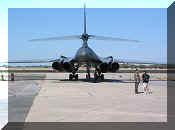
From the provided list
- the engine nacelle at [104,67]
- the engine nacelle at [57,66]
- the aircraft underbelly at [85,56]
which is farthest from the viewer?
the engine nacelle at [57,66]

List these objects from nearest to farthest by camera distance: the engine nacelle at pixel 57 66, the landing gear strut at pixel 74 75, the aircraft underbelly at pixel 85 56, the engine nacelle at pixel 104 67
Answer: the aircraft underbelly at pixel 85 56 < the engine nacelle at pixel 104 67 < the engine nacelle at pixel 57 66 < the landing gear strut at pixel 74 75

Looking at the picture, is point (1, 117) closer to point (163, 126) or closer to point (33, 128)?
point (33, 128)

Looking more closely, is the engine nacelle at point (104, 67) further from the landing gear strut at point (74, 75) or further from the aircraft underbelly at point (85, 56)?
the landing gear strut at point (74, 75)

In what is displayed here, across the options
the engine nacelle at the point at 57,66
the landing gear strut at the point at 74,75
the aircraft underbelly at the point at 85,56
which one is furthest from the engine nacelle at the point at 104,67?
the engine nacelle at the point at 57,66

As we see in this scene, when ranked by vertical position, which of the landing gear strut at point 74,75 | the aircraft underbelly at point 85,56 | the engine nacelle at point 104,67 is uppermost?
the aircraft underbelly at point 85,56

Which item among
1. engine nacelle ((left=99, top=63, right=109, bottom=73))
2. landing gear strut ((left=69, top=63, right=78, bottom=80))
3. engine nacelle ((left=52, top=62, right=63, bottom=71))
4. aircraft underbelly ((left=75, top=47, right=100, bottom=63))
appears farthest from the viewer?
landing gear strut ((left=69, top=63, right=78, bottom=80))

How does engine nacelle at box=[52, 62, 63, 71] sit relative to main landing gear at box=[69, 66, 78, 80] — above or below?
above

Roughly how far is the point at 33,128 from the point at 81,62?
20909 mm

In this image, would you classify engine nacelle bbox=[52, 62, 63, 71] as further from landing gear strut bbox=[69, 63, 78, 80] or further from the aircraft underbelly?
the aircraft underbelly

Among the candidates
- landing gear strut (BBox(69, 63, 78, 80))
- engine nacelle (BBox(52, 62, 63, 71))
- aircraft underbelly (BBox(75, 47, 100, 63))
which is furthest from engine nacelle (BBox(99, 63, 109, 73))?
engine nacelle (BBox(52, 62, 63, 71))

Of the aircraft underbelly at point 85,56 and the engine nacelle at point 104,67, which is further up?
the aircraft underbelly at point 85,56

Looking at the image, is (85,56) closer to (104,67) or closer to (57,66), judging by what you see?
(104,67)

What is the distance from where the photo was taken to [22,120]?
27.8 feet

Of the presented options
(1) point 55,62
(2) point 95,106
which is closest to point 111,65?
(1) point 55,62
